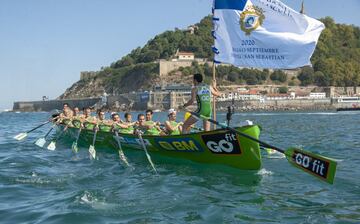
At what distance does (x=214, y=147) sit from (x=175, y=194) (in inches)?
102

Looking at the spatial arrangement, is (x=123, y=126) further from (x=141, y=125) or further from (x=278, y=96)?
(x=278, y=96)

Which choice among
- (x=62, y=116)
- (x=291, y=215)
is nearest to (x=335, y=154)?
(x=291, y=215)

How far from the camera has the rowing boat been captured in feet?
37.5

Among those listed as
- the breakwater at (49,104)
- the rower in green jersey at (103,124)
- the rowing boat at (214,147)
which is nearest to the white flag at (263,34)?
the rowing boat at (214,147)

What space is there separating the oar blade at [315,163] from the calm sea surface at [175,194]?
0.52m

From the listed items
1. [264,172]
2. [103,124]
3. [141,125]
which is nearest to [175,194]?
[264,172]

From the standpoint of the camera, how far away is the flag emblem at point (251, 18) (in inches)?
491

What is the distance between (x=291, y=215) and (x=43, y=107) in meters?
170

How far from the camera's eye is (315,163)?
30.1 ft

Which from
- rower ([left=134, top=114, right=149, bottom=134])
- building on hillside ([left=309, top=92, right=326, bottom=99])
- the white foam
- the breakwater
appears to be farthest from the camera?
the breakwater

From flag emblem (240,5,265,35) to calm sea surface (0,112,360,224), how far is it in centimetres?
387

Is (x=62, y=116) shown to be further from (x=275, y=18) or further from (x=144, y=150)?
(x=275, y=18)

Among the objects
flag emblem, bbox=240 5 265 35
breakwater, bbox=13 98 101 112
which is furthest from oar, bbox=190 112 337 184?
breakwater, bbox=13 98 101 112

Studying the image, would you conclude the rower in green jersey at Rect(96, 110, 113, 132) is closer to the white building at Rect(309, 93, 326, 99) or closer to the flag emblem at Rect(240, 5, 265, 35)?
the flag emblem at Rect(240, 5, 265, 35)
